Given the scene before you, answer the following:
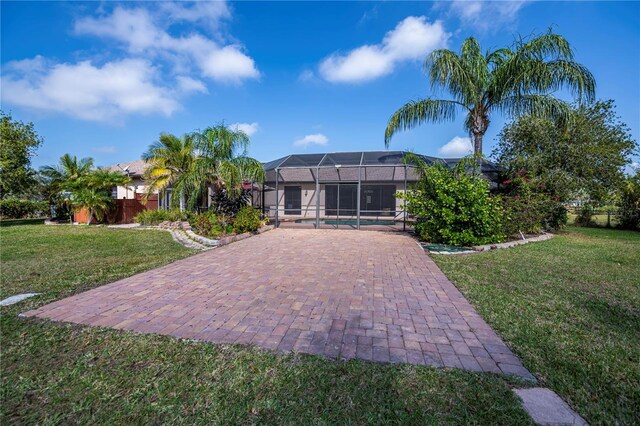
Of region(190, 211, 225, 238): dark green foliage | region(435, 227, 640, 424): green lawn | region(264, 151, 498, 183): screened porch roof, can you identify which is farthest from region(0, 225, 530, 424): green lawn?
region(264, 151, 498, 183): screened porch roof

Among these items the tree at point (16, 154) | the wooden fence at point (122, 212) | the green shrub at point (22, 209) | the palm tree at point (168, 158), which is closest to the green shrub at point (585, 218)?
the palm tree at point (168, 158)

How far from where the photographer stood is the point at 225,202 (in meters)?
10.5

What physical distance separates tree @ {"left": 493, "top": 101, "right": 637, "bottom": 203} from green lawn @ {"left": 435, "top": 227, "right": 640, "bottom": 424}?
15.4 feet

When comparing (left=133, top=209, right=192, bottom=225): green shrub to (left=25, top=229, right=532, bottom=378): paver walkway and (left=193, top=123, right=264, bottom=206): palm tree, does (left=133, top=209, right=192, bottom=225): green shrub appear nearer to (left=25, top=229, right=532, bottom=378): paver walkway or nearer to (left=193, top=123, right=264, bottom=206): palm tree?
(left=193, top=123, right=264, bottom=206): palm tree

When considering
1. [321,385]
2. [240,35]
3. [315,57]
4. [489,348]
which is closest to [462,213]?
[489,348]

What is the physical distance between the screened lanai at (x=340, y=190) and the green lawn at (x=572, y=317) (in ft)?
30.0

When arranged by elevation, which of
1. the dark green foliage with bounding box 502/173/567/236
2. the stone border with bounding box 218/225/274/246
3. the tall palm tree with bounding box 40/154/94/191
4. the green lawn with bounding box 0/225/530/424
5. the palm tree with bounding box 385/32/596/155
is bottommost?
the green lawn with bounding box 0/225/530/424

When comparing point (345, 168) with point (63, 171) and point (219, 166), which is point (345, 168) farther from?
point (63, 171)

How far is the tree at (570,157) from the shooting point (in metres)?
10.6

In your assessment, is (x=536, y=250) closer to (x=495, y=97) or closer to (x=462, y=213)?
(x=462, y=213)

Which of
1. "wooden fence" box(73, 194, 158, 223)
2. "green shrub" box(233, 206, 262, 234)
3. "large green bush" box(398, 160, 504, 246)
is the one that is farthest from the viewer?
"wooden fence" box(73, 194, 158, 223)

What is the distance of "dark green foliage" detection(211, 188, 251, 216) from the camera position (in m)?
10.4

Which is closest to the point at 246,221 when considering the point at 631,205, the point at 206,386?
the point at 206,386

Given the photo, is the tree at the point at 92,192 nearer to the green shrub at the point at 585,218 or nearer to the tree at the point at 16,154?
the tree at the point at 16,154
